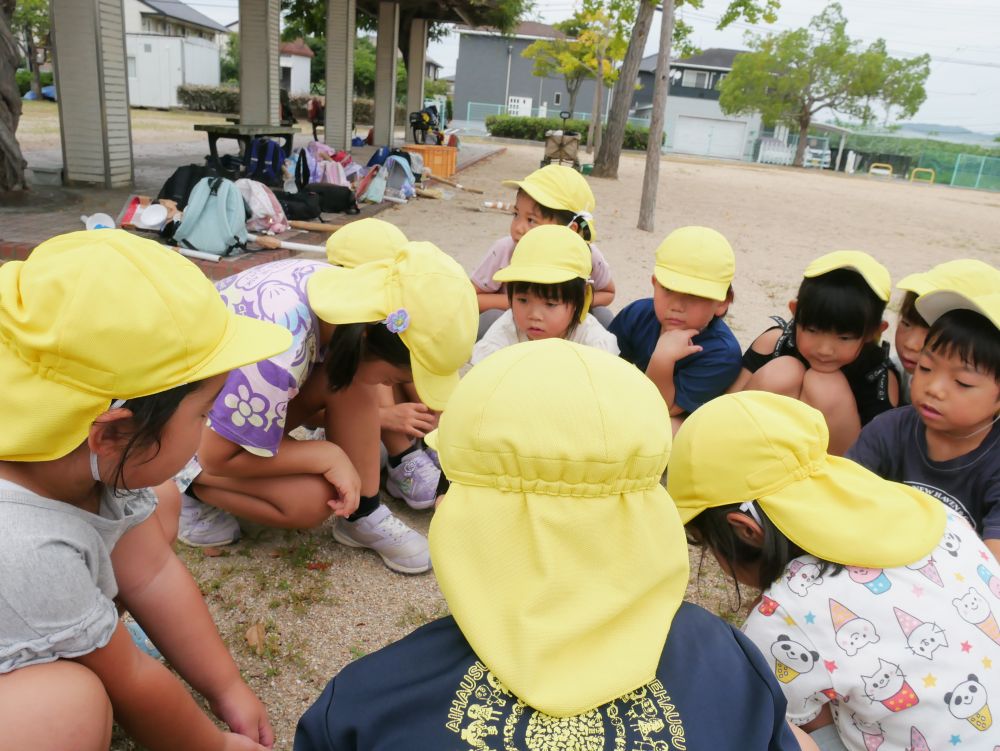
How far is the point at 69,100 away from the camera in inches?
286

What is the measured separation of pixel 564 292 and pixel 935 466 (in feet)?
4.34

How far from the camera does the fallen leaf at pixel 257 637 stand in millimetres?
1863

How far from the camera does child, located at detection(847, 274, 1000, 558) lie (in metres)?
1.82

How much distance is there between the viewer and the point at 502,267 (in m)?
3.62

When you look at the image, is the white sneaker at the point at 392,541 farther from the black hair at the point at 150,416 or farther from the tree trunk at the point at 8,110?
the tree trunk at the point at 8,110

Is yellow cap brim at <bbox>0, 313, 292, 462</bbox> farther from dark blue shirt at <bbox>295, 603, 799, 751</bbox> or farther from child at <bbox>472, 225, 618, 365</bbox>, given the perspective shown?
child at <bbox>472, 225, 618, 365</bbox>

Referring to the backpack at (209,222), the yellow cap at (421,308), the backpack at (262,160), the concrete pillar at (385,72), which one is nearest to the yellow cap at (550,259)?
the yellow cap at (421,308)

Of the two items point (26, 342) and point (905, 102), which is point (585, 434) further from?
point (905, 102)

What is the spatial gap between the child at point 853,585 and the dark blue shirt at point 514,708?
0.98ft

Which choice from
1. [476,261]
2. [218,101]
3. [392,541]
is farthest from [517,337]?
[218,101]

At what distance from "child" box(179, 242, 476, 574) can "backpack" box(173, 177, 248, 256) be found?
11.1 ft

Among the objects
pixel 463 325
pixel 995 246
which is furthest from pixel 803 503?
pixel 995 246

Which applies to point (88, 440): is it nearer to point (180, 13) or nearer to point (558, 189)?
point (558, 189)

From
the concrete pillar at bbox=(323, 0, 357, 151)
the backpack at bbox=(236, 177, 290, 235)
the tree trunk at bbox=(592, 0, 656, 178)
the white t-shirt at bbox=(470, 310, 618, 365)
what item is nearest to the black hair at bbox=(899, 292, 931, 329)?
the white t-shirt at bbox=(470, 310, 618, 365)
